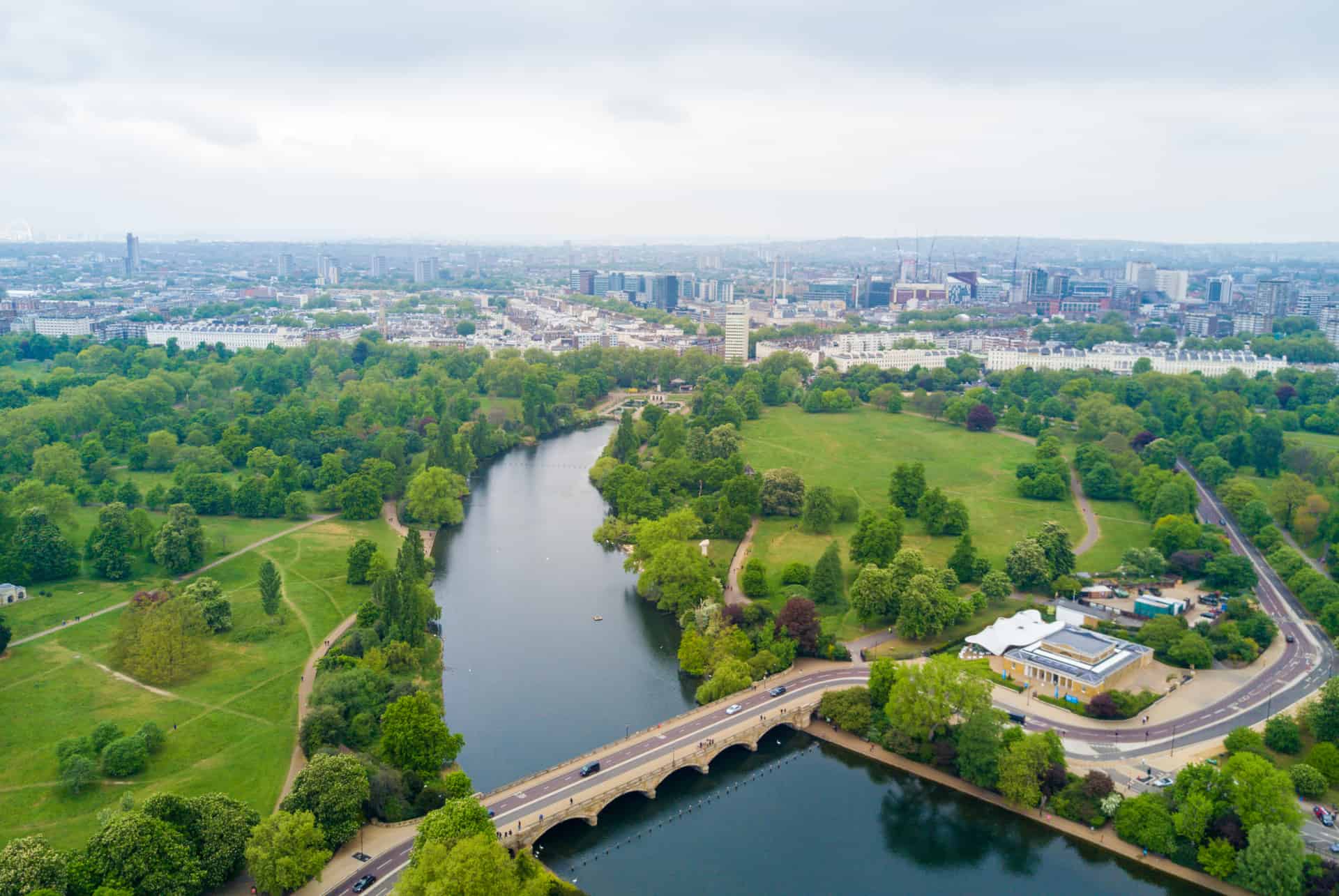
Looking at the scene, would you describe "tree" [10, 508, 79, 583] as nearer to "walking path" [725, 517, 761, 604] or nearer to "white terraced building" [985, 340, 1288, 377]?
"walking path" [725, 517, 761, 604]

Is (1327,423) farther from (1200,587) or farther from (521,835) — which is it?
(521,835)

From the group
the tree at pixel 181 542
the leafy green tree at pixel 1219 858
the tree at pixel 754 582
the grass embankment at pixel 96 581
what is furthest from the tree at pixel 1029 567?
the tree at pixel 181 542

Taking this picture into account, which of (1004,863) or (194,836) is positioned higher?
(194,836)

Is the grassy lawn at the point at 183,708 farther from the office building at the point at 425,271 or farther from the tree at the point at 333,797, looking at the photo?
the office building at the point at 425,271

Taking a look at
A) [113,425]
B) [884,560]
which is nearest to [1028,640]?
[884,560]

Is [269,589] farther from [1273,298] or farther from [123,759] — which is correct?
[1273,298]

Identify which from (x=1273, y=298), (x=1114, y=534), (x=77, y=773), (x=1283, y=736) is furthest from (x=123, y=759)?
(x=1273, y=298)
